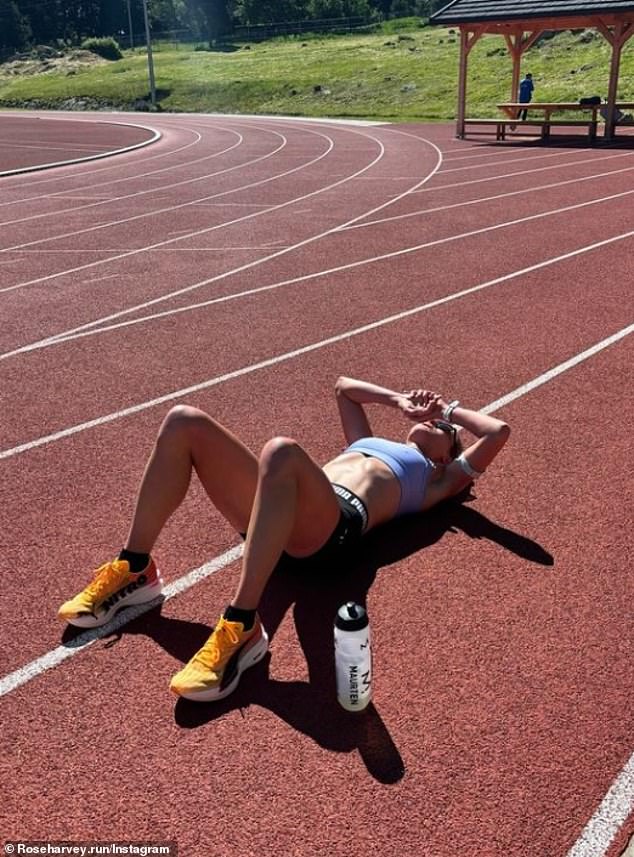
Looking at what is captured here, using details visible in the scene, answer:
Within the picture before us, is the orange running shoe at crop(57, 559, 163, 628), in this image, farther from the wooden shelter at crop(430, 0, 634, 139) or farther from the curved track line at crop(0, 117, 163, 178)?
the wooden shelter at crop(430, 0, 634, 139)

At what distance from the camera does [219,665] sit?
3.15m

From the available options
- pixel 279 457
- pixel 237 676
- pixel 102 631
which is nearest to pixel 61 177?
pixel 102 631

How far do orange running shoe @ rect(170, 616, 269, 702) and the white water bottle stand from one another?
16.1 inches

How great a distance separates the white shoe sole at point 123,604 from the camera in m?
3.55

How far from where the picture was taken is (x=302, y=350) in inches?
281

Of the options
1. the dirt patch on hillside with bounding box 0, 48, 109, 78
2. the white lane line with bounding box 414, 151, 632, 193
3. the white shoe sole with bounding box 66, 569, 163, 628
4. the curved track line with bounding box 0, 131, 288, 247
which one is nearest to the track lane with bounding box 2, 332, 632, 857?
A: the white shoe sole with bounding box 66, 569, 163, 628

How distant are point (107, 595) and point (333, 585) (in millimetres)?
1029

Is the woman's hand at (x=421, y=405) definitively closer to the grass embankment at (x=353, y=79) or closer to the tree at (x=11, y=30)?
the grass embankment at (x=353, y=79)

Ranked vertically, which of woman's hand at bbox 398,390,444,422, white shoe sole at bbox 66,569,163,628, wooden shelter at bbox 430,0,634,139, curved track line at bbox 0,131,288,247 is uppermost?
wooden shelter at bbox 430,0,634,139

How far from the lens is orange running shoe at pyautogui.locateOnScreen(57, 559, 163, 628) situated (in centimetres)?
355

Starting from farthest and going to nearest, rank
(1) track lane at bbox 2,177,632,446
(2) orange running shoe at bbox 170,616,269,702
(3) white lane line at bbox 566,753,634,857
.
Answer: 1. (1) track lane at bbox 2,177,632,446
2. (2) orange running shoe at bbox 170,616,269,702
3. (3) white lane line at bbox 566,753,634,857

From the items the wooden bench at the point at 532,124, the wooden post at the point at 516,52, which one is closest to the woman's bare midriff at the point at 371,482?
the wooden bench at the point at 532,124

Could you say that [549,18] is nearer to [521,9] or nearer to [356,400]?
[521,9]

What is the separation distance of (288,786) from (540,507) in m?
2.35
